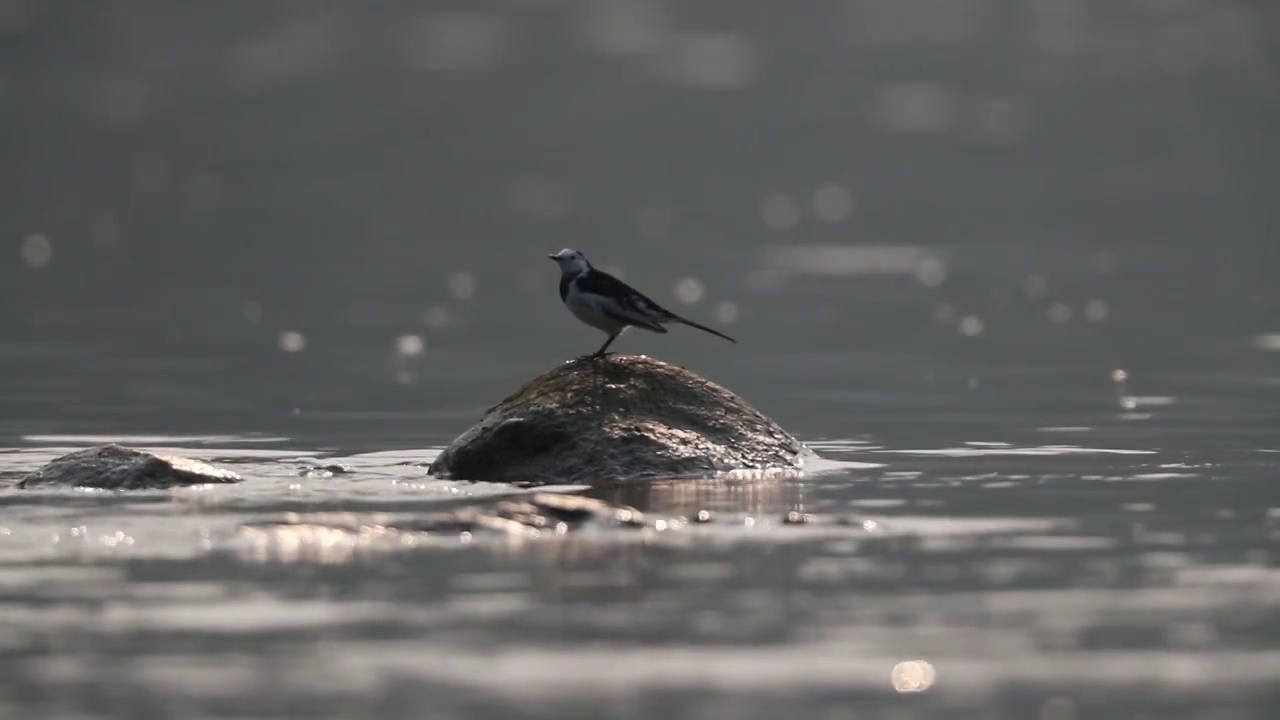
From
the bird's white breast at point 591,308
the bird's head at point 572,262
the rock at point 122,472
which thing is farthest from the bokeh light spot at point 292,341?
the rock at point 122,472

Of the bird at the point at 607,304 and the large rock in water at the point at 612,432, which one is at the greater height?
the bird at the point at 607,304

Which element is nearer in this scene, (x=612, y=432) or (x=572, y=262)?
(x=612, y=432)

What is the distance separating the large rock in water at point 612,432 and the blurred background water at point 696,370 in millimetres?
504

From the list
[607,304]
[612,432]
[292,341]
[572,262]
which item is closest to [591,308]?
[607,304]

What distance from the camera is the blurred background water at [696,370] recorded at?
34.8 ft

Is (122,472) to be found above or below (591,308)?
below

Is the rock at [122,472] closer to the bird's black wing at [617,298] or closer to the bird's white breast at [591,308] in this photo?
the bird's white breast at [591,308]

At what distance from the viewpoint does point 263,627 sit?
11.2 metres

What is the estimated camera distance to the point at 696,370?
2772 cm

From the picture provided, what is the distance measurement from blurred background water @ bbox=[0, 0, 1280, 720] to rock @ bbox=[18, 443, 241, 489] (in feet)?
1.49

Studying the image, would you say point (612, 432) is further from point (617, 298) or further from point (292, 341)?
point (292, 341)

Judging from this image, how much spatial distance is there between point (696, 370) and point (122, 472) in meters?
12.4

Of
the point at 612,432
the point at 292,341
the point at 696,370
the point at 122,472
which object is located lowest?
the point at 122,472

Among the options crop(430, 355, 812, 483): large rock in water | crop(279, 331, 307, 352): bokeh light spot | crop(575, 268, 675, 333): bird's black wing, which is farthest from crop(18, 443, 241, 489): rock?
crop(279, 331, 307, 352): bokeh light spot
